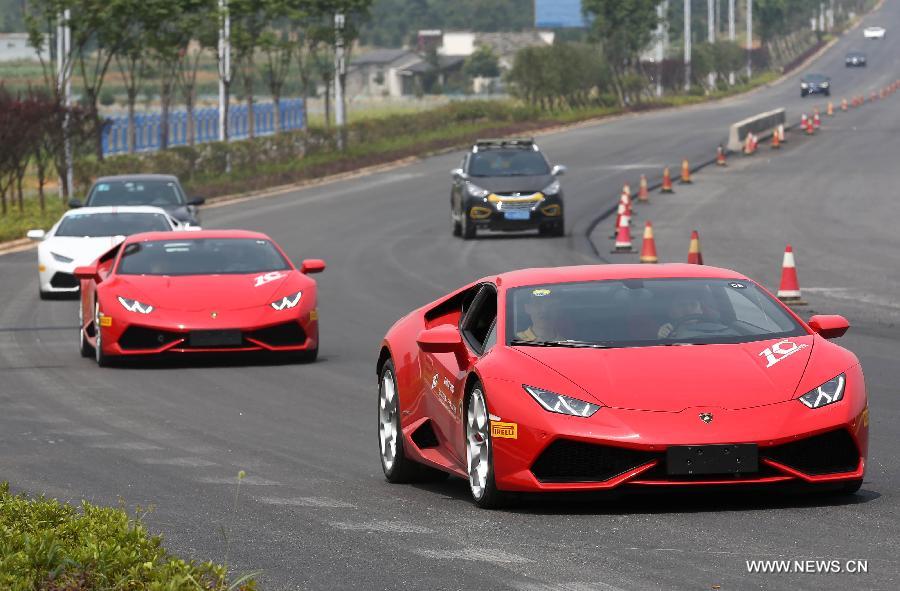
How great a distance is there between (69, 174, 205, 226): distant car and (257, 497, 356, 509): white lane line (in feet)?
77.4

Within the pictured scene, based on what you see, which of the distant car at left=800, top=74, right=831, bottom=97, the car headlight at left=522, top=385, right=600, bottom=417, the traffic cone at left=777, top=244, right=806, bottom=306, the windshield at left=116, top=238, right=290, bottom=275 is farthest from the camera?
the distant car at left=800, top=74, right=831, bottom=97

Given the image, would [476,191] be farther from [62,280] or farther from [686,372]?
[686,372]

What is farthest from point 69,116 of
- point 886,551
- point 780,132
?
point 886,551

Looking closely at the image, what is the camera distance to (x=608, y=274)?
1036cm

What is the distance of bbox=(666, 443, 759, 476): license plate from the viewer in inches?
342

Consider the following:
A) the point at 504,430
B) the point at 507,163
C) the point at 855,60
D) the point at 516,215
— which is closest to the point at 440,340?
the point at 504,430

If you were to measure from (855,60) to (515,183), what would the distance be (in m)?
105

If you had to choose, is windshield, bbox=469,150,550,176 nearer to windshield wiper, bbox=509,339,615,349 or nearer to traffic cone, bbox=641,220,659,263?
traffic cone, bbox=641,220,659,263

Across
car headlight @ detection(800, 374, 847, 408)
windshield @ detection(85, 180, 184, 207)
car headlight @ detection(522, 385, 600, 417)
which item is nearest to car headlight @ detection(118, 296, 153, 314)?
car headlight @ detection(522, 385, 600, 417)

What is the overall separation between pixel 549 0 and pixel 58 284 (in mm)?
151290

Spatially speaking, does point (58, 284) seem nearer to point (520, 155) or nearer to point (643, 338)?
point (520, 155)

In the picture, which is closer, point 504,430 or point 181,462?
point 504,430

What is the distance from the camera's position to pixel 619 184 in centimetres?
5238

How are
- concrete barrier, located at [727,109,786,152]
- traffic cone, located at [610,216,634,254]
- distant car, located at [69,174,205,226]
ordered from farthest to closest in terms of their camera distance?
1. concrete barrier, located at [727,109,786,152]
2. distant car, located at [69,174,205,226]
3. traffic cone, located at [610,216,634,254]
